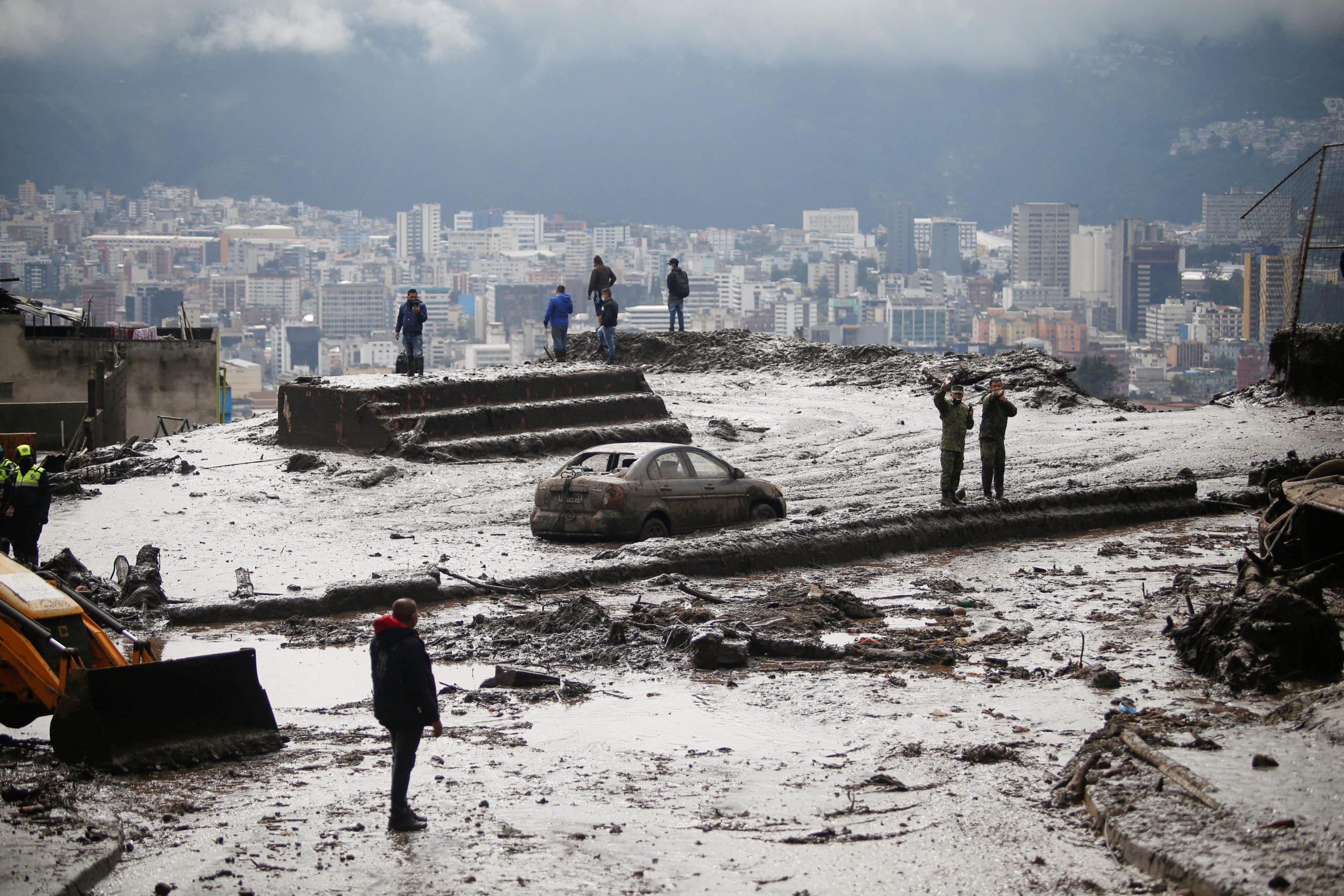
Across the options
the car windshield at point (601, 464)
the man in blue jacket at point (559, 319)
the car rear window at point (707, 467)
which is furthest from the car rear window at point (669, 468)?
the man in blue jacket at point (559, 319)

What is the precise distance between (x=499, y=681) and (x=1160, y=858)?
5.54 meters

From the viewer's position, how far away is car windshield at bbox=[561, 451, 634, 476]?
55.4ft

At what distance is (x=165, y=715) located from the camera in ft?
28.0

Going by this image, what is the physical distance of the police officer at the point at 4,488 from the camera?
14.4 m

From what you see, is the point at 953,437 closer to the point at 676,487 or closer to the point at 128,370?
the point at 676,487

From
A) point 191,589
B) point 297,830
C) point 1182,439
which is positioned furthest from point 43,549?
point 1182,439

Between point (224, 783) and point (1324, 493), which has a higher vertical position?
point (1324, 493)

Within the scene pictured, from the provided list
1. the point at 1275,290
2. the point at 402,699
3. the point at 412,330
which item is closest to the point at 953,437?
the point at 402,699

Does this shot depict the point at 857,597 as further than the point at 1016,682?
Yes

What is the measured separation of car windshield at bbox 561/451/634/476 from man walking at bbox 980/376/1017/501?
15.7 feet

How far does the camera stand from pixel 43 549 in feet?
53.9

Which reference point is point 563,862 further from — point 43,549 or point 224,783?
point 43,549

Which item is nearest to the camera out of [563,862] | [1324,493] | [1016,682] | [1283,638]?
[563,862]

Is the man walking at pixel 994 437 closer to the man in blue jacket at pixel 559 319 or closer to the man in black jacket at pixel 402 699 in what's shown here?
the man in black jacket at pixel 402 699
